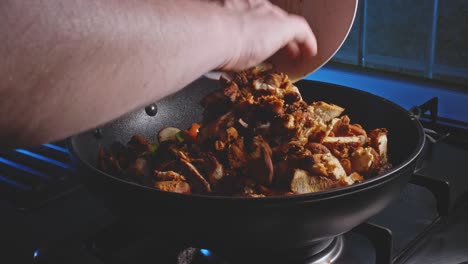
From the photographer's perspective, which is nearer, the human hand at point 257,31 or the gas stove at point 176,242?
the human hand at point 257,31

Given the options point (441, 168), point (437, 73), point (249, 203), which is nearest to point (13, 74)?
point (249, 203)

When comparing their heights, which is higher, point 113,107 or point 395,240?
point 113,107

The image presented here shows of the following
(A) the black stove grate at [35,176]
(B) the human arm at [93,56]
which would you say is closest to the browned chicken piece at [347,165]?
(B) the human arm at [93,56]

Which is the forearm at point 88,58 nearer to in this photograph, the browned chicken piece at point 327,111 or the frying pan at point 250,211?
the frying pan at point 250,211

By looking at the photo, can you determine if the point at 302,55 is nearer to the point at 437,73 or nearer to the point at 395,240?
the point at 395,240

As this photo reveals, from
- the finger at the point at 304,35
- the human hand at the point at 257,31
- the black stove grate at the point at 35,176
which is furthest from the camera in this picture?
the black stove grate at the point at 35,176

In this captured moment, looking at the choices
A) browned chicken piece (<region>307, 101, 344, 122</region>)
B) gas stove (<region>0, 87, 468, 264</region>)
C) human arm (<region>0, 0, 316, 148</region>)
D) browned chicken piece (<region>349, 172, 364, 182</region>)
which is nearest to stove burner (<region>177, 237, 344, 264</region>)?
gas stove (<region>0, 87, 468, 264</region>)

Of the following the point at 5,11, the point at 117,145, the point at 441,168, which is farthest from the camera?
the point at 441,168
